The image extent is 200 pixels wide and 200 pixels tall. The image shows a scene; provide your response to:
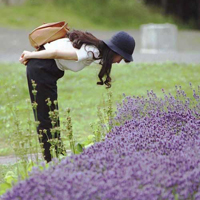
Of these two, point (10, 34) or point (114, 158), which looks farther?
point (10, 34)

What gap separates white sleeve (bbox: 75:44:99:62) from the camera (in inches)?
173

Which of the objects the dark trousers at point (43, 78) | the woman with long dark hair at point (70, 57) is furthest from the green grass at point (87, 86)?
the woman with long dark hair at point (70, 57)

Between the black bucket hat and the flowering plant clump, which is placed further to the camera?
the black bucket hat

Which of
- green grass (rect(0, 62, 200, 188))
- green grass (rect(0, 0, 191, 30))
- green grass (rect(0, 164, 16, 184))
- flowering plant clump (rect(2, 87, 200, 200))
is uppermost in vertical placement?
green grass (rect(0, 0, 191, 30))

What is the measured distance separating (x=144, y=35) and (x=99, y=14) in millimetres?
8493

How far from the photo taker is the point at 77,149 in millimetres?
4789

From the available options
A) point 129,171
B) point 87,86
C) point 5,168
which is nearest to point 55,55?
point 5,168

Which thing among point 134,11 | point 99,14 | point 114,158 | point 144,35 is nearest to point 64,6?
point 99,14

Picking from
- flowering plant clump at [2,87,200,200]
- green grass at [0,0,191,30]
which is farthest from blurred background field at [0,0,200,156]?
flowering plant clump at [2,87,200,200]

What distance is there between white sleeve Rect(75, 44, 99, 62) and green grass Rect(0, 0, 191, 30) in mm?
16816

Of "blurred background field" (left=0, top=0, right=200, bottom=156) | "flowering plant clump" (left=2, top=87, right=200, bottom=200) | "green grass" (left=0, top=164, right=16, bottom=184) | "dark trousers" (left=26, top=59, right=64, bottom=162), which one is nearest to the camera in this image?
"flowering plant clump" (left=2, top=87, right=200, bottom=200)

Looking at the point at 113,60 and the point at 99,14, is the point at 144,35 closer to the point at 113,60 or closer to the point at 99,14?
the point at 99,14

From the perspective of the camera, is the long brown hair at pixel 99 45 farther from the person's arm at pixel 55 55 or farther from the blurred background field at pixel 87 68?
→ the blurred background field at pixel 87 68

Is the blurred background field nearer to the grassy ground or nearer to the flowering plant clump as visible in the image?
the grassy ground
